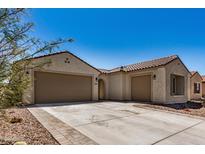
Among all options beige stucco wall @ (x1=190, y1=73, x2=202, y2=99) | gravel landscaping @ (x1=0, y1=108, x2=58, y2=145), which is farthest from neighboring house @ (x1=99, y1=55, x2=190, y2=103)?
gravel landscaping @ (x1=0, y1=108, x2=58, y2=145)

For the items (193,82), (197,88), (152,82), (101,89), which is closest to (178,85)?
(152,82)

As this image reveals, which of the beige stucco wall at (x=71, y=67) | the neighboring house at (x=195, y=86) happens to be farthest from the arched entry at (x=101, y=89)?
the neighboring house at (x=195, y=86)

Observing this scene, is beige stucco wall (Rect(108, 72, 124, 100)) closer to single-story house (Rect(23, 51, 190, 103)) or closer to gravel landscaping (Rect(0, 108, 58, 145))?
single-story house (Rect(23, 51, 190, 103))

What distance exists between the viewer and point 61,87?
14.3 metres

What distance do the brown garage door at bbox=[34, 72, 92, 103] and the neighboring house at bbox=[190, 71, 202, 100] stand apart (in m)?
17.0

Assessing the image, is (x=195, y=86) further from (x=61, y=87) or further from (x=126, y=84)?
(x=61, y=87)

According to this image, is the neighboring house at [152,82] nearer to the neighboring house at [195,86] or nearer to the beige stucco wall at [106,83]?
the beige stucco wall at [106,83]

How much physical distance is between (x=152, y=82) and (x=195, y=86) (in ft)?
45.7

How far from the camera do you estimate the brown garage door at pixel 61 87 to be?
1312 cm

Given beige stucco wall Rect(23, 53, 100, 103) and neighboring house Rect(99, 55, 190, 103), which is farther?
neighboring house Rect(99, 55, 190, 103)

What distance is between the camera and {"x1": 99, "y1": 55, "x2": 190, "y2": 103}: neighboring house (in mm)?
14641
